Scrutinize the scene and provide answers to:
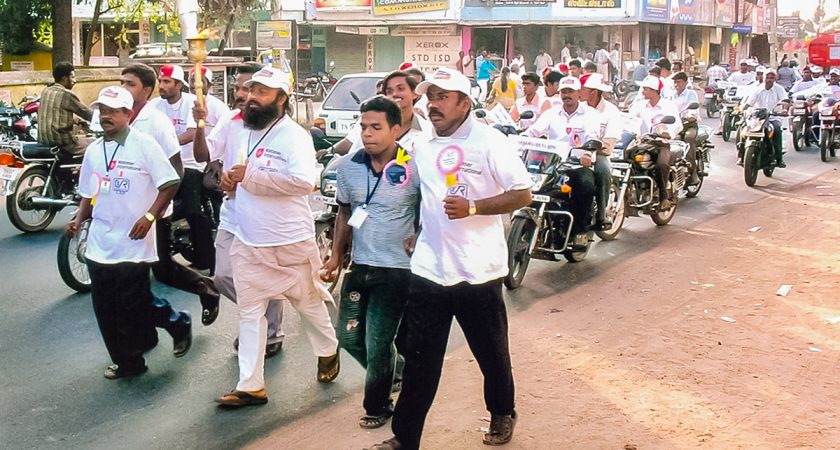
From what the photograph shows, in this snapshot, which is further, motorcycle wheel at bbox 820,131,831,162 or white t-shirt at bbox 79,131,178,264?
motorcycle wheel at bbox 820,131,831,162

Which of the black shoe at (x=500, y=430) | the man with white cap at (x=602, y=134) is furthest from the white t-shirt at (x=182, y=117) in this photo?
the black shoe at (x=500, y=430)

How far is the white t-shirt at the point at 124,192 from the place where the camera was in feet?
19.4

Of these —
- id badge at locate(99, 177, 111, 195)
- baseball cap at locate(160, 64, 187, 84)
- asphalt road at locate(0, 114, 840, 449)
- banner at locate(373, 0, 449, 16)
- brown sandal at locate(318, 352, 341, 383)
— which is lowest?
asphalt road at locate(0, 114, 840, 449)

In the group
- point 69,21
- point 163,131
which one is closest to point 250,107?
point 163,131

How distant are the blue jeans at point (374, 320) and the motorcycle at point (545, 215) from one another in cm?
326

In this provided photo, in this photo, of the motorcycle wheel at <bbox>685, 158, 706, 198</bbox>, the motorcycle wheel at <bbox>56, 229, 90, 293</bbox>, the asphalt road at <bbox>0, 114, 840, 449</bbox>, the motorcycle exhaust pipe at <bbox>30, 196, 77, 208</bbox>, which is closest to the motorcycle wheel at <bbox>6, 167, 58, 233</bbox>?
the motorcycle exhaust pipe at <bbox>30, 196, 77, 208</bbox>

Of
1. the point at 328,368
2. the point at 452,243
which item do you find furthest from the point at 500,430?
the point at 328,368

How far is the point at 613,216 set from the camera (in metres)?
10.5

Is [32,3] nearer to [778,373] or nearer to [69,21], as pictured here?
[69,21]

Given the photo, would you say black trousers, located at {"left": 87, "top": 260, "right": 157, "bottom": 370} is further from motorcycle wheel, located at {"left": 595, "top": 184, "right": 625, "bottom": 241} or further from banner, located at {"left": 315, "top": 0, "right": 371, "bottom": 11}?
banner, located at {"left": 315, "top": 0, "right": 371, "bottom": 11}

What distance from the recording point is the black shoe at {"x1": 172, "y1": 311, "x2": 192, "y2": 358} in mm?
6457

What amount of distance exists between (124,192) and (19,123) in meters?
7.74

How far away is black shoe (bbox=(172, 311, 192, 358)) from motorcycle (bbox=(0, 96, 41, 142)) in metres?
6.71

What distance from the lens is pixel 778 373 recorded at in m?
6.37
